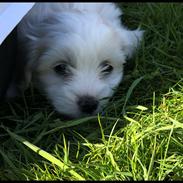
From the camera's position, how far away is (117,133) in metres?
3.27

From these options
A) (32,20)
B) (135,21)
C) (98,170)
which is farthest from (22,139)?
(135,21)

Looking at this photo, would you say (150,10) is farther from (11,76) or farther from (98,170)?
(98,170)

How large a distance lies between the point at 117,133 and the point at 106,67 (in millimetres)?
653

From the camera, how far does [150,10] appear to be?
4738mm

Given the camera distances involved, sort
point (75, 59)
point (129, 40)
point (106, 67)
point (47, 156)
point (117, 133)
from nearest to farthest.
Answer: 1. point (47, 156)
2. point (117, 133)
3. point (75, 59)
4. point (106, 67)
5. point (129, 40)

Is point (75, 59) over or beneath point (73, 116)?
over

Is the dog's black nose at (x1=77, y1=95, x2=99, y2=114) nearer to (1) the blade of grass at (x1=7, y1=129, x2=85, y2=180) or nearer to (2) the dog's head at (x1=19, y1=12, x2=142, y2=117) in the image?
(2) the dog's head at (x1=19, y1=12, x2=142, y2=117)

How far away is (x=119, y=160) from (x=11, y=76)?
1.20m

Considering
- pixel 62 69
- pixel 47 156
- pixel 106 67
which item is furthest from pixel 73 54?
pixel 47 156

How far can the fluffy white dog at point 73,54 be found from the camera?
3520 millimetres

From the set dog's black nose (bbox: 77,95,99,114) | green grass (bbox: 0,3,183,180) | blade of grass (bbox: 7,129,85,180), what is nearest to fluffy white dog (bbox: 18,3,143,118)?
dog's black nose (bbox: 77,95,99,114)

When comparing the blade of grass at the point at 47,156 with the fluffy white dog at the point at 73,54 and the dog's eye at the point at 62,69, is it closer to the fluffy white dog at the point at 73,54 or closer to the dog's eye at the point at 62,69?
the fluffy white dog at the point at 73,54

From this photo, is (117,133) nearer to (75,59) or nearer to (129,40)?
(75,59)

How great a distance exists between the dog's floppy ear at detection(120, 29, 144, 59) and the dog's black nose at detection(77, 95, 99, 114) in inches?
23.8
